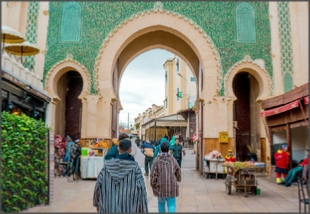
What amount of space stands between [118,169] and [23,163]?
2189 millimetres

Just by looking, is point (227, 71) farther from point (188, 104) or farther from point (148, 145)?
point (188, 104)

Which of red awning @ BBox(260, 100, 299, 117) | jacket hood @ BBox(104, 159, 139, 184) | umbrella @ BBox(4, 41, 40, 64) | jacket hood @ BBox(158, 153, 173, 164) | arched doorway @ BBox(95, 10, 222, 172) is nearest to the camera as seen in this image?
jacket hood @ BBox(104, 159, 139, 184)

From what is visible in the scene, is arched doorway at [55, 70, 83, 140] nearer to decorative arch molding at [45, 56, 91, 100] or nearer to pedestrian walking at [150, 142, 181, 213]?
decorative arch molding at [45, 56, 91, 100]

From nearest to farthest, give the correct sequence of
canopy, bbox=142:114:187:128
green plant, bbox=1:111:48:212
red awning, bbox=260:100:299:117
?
green plant, bbox=1:111:48:212 → red awning, bbox=260:100:299:117 → canopy, bbox=142:114:187:128

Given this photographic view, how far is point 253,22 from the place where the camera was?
9969mm

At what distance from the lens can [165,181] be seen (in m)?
4.11

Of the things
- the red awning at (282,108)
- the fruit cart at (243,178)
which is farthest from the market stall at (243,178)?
the red awning at (282,108)

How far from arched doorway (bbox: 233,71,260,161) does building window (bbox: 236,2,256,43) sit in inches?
79.9

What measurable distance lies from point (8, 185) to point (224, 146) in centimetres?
671

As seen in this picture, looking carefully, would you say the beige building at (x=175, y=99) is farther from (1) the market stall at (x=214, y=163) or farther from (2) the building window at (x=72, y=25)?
(1) the market stall at (x=214, y=163)

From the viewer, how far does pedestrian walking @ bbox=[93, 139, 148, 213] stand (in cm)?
313

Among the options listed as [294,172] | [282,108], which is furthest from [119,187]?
[282,108]

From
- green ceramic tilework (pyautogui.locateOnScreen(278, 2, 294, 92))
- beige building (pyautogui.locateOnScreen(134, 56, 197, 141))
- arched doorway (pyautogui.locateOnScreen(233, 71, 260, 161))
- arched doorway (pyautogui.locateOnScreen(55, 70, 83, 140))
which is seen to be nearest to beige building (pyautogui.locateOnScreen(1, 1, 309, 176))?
green ceramic tilework (pyautogui.locateOnScreen(278, 2, 294, 92))

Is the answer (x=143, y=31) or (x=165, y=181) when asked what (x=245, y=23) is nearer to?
(x=143, y=31)
